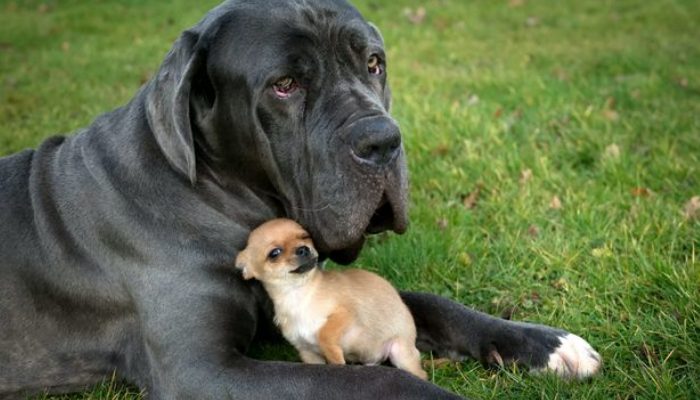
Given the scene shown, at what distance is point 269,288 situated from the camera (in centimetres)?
315

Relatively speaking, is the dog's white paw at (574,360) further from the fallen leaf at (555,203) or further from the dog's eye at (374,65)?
the fallen leaf at (555,203)

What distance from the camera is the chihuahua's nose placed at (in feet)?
10.0

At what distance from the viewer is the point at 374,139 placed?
9.89 feet

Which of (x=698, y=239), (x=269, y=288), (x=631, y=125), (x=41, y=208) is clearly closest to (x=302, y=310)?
(x=269, y=288)

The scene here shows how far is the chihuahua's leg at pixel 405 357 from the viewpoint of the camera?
3178mm

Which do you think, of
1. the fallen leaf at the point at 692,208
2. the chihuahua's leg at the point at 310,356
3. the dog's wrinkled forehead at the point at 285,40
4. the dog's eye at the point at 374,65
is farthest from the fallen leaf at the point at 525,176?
the chihuahua's leg at the point at 310,356

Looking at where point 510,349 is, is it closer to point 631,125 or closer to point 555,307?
point 555,307

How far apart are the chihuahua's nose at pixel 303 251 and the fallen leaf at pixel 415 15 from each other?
319 inches

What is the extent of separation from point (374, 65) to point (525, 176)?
197cm

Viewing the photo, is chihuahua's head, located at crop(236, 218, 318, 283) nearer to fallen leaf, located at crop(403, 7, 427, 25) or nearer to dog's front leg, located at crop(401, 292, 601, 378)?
dog's front leg, located at crop(401, 292, 601, 378)

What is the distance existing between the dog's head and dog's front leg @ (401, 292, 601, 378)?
1.43 feet

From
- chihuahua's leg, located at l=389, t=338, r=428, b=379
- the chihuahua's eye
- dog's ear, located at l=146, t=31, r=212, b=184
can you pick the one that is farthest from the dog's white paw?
dog's ear, located at l=146, t=31, r=212, b=184

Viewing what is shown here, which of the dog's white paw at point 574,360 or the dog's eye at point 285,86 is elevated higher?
the dog's eye at point 285,86

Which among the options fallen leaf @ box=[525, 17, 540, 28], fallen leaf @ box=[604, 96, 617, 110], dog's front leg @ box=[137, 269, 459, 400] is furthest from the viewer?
fallen leaf @ box=[525, 17, 540, 28]
